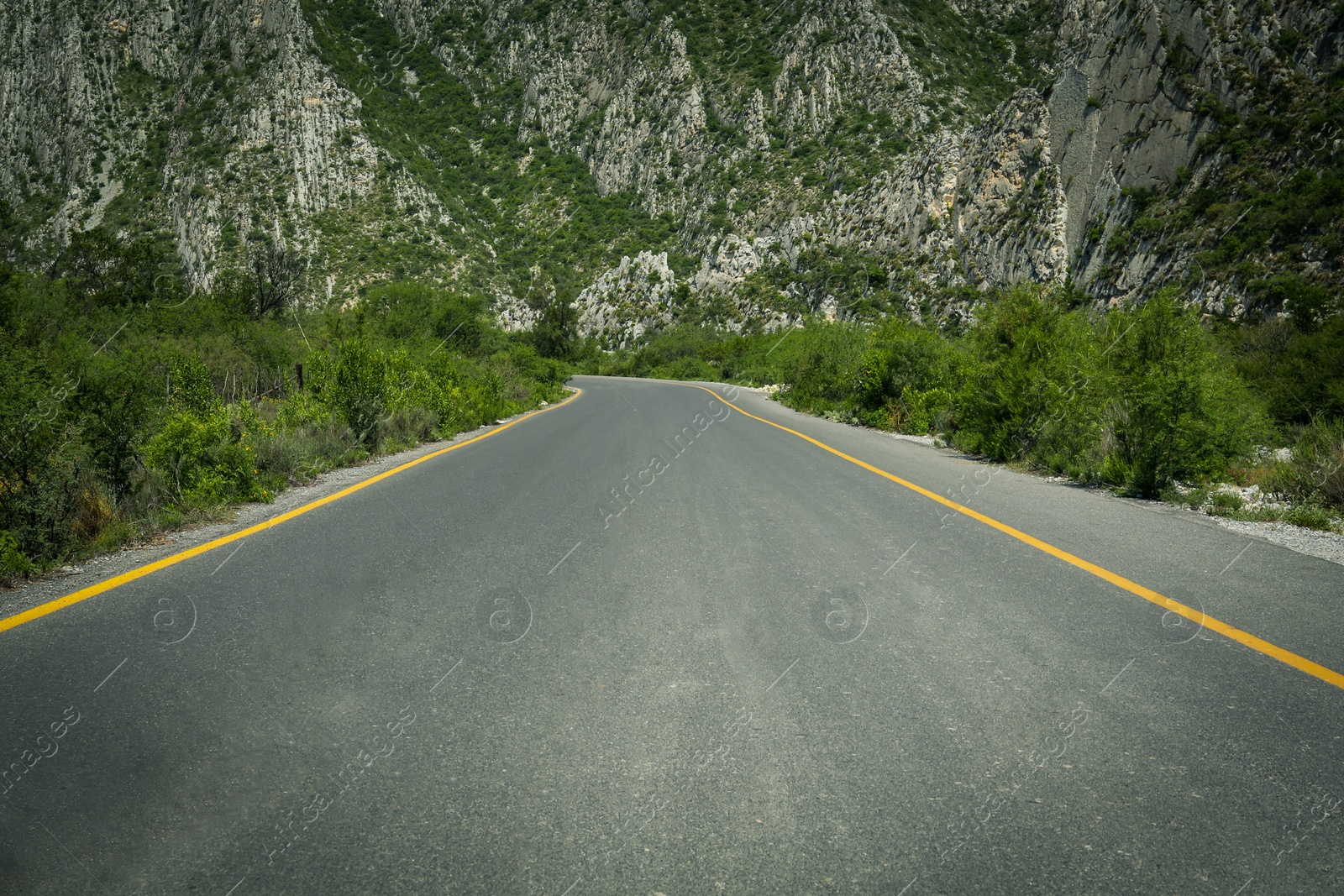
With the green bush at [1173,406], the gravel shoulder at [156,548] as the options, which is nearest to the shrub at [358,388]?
the gravel shoulder at [156,548]

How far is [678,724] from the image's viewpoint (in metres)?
3.04

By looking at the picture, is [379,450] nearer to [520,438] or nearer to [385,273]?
[520,438]

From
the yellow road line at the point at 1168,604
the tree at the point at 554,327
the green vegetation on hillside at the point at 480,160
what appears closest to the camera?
the yellow road line at the point at 1168,604

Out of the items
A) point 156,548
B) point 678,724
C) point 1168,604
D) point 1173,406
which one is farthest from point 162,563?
point 1173,406

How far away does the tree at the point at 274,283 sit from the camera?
35.1m

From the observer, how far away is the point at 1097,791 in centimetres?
255

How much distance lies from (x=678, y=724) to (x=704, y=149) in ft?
298

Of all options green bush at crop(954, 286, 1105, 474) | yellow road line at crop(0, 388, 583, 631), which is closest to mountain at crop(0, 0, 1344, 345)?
green bush at crop(954, 286, 1105, 474)

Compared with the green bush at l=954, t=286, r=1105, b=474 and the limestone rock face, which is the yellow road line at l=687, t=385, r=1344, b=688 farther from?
the limestone rock face

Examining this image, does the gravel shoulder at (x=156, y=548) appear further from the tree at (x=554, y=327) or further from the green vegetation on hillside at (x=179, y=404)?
the tree at (x=554, y=327)

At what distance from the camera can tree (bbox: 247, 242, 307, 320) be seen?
1383 inches

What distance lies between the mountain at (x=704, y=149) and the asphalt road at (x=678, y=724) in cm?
2167

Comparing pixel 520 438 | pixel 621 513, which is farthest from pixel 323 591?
pixel 520 438

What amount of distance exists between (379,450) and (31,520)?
7.24 meters
